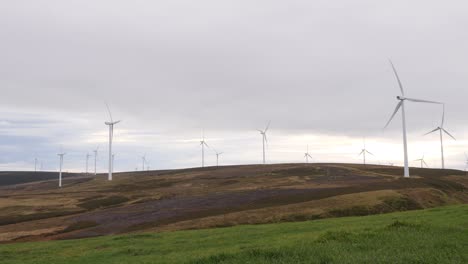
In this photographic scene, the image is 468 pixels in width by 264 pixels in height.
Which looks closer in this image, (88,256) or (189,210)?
(88,256)

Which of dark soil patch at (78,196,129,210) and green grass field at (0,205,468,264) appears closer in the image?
green grass field at (0,205,468,264)

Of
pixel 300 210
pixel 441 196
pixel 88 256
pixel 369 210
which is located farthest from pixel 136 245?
pixel 441 196

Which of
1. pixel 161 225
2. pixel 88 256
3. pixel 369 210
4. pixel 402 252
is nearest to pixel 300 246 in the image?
pixel 402 252

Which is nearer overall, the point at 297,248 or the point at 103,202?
the point at 297,248

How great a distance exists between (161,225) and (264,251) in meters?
35.7

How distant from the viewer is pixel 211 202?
79.3 m

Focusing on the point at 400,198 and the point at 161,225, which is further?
the point at 400,198

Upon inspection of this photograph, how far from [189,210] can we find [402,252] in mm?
51572

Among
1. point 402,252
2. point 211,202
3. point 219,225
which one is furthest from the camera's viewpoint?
point 211,202

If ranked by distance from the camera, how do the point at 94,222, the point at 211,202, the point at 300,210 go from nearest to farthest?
the point at 300,210 → the point at 94,222 → the point at 211,202

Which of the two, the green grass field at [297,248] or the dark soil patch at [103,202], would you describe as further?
the dark soil patch at [103,202]

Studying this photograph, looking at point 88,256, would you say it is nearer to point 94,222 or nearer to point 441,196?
point 94,222

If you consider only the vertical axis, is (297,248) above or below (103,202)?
above

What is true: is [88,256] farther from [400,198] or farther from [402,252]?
[400,198]
